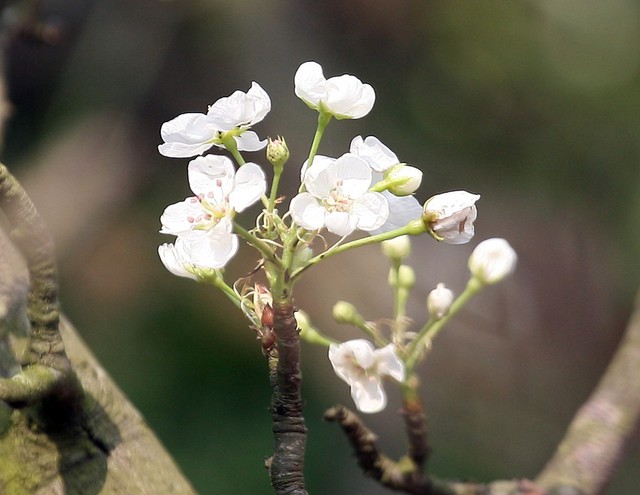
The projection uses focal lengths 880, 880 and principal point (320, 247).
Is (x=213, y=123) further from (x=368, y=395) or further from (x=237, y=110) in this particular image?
(x=368, y=395)

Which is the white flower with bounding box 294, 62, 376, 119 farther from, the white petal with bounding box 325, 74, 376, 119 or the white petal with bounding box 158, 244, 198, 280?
the white petal with bounding box 158, 244, 198, 280

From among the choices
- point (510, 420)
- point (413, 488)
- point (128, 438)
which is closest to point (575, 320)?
point (510, 420)

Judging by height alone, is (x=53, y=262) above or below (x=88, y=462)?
above

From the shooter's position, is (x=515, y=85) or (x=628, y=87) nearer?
(x=628, y=87)

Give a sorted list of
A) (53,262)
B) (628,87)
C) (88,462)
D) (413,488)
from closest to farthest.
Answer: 1. (53,262)
2. (88,462)
3. (413,488)
4. (628,87)

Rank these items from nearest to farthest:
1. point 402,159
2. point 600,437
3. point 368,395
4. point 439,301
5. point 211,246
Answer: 1. point 211,246
2. point 368,395
3. point 439,301
4. point 600,437
5. point 402,159

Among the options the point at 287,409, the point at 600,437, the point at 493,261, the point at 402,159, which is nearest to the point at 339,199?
the point at 287,409

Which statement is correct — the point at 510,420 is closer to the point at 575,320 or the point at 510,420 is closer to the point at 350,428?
the point at 575,320

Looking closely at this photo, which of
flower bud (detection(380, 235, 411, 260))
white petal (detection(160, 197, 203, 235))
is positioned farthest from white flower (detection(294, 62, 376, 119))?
flower bud (detection(380, 235, 411, 260))
